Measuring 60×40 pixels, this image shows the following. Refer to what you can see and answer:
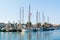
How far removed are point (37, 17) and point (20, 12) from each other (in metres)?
13.4

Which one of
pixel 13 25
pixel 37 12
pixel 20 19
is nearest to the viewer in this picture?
pixel 20 19

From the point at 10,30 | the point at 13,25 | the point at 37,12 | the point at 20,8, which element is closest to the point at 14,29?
the point at 10,30

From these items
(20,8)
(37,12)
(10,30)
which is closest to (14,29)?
(10,30)

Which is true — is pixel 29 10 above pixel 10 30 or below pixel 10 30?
above

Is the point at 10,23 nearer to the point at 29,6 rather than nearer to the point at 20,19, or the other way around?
the point at 20,19

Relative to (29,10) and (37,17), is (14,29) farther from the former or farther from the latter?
(29,10)

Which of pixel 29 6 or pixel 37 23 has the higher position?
pixel 29 6

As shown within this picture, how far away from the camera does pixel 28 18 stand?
67000 millimetres

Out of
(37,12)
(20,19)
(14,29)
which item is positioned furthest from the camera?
(14,29)

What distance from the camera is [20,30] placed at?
258 ft

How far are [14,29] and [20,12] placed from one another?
60.8 feet

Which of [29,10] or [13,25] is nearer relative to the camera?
[29,10]

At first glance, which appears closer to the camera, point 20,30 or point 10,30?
point 20,30

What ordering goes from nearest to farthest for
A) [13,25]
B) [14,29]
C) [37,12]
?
[37,12] → [14,29] → [13,25]
